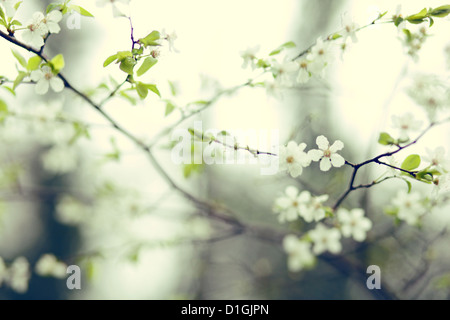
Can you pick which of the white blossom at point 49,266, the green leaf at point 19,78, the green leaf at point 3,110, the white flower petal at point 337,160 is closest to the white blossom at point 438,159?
the white flower petal at point 337,160

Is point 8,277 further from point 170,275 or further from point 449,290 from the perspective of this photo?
point 170,275

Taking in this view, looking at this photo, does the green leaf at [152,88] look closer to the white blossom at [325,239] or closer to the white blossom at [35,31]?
the white blossom at [35,31]

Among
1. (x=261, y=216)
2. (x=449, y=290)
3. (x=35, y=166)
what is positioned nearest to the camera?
(x=449, y=290)

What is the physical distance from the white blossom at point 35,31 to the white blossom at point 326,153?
0.68 m

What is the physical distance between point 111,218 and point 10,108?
0.72m

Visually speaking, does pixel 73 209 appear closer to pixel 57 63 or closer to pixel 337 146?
pixel 57 63

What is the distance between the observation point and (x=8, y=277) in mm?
1443

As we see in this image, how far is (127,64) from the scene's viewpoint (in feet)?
2.67

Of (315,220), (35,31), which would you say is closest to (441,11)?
(315,220)

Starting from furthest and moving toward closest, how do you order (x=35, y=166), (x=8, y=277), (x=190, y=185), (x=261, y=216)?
(x=35, y=166)
(x=261, y=216)
(x=190, y=185)
(x=8, y=277)

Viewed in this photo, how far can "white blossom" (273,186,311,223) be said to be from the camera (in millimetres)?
1087
